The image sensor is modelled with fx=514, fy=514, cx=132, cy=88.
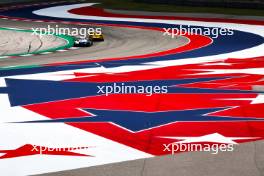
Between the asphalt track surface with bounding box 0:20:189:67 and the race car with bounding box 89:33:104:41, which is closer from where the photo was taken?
the asphalt track surface with bounding box 0:20:189:67

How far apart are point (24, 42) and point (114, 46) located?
5.86 m

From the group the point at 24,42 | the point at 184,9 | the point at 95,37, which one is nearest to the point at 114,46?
the point at 95,37

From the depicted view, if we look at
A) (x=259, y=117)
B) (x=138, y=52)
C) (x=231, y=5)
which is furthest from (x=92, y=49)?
(x=231, y=5)

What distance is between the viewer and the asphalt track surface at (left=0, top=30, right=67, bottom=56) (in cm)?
2917

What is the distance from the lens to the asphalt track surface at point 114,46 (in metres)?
25.8

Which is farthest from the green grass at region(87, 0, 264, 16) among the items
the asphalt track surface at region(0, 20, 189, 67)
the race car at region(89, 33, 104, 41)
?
the race car at region(89, 33, 104, 41)

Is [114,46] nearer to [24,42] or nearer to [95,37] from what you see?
[95,37]

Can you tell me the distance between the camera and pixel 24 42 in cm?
3195

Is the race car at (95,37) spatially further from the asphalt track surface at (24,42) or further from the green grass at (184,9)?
the green grass at (184,9)

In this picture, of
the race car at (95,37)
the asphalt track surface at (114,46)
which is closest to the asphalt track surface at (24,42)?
the asphalt track surface at (114,46)

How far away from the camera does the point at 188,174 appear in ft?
32.6

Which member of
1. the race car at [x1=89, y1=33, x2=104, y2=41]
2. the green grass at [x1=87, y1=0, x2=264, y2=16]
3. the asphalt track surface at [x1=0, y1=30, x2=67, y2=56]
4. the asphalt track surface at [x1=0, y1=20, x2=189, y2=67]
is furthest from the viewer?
the green grass at [x1=87, y1=0, x2=264, y2=16]

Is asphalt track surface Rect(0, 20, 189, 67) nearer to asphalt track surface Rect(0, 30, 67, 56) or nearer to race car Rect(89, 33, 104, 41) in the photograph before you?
asphalt track surface Rect(0, 30, 67, 56)

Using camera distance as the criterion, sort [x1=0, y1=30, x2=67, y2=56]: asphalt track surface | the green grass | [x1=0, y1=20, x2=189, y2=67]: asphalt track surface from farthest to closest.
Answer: the green grass < [x1=0, y1=30, x2=67, y2=56]: asphalt track surface < [x1=0, y1=20, x2=189, y2=67]: asphalt track surface
